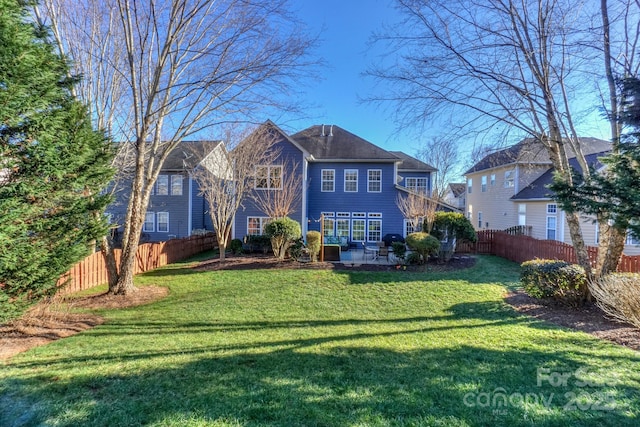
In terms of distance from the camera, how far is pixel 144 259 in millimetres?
11836

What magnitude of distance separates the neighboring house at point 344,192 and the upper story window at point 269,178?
6 cm

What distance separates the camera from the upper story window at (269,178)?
1661 cm

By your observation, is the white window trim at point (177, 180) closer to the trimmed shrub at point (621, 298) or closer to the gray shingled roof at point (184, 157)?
the gray shingled roof at point (184, 157)

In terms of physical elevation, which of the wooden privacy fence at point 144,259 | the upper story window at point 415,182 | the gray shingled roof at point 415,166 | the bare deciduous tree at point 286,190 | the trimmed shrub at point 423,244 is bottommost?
the wooden privacy fence at point 144,259

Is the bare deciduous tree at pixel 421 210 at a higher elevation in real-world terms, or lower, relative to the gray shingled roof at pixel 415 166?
lower

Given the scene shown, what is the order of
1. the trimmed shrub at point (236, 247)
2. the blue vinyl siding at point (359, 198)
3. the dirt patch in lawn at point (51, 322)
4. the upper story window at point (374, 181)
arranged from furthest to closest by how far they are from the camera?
the upper story window at point (374, 181)
the blue vinyl siding at point (359, 198)
the trimmed shrub at point (236, 247)
the dirt patch in lawn at point (51, 322)

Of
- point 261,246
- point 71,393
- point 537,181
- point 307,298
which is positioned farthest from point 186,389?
point 537,181

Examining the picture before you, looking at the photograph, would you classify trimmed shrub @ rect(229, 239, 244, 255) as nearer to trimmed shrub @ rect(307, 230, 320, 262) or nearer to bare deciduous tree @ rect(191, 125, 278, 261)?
bare deciduous tree @ rect(191, 125, 278, 261)

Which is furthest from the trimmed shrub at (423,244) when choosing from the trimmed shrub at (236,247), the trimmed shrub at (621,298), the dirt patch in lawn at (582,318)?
the trimmed shrub at (236,247)

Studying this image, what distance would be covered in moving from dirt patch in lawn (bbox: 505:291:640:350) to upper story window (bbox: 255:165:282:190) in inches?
488

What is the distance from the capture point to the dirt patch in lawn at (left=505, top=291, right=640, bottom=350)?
4926 mm

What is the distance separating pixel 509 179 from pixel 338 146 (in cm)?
1217

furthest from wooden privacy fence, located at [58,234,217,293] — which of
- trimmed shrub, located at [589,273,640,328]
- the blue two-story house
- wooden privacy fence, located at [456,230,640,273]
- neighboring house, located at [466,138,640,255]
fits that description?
neighboring house, located at [466,138,640,255]

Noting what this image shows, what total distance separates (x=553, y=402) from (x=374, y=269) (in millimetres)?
7477
